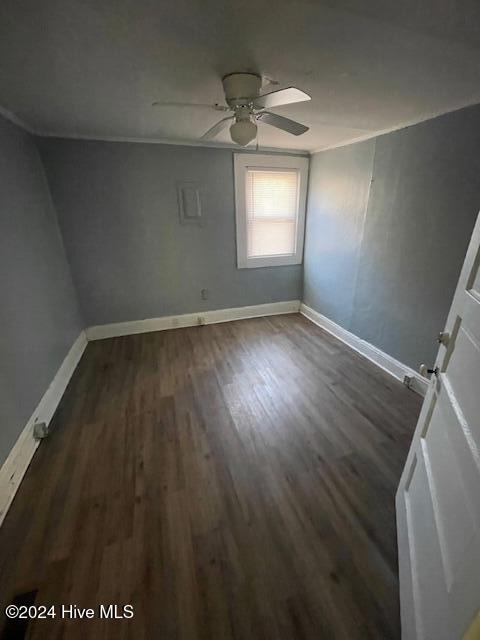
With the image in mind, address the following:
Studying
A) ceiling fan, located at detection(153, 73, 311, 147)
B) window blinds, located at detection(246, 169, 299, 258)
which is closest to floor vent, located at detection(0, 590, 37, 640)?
ceiling fan, located at detection(153, 73, 311, 147)

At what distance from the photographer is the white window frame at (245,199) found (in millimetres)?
3174

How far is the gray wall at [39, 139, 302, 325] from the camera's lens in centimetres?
273

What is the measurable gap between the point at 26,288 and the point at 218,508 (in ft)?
6.64

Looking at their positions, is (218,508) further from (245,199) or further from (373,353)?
(245,199)

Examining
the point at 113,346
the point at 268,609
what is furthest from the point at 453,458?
the point at 113,346

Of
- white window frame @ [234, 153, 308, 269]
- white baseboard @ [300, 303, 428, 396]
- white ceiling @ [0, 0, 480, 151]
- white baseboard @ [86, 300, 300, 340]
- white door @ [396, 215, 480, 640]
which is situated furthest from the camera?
white baseboard @ [86, 300, 300, 340]

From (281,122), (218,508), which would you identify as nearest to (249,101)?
(281,122)

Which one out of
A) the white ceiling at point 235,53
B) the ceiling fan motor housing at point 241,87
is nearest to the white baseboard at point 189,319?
the white ceiling at point 235,53

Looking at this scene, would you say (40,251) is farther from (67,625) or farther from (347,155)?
(347,155)

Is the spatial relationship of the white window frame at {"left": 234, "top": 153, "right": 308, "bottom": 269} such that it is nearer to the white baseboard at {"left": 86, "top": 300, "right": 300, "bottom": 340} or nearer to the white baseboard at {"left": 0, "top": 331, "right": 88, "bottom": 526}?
the white baseboard at {"left": 86, "top": 300, "right": 300, "bottom": 340}

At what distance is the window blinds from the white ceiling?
4.59 feet

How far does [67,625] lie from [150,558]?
13.0 inches

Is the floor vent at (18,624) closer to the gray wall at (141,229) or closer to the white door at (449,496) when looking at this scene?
the white door at (449,496)

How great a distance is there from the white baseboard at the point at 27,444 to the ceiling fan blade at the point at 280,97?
2460 millimetres
